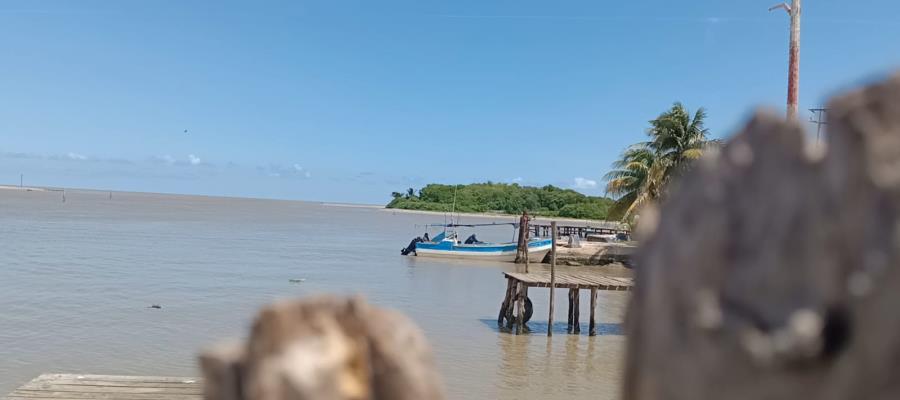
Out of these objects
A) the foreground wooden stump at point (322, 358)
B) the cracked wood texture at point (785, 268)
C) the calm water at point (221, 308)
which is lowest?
the calm water at point (221, 308)

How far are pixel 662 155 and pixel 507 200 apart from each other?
92.1 metres

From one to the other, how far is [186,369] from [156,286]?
11974 mm

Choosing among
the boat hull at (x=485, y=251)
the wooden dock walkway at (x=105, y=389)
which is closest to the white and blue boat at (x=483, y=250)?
the boat hull at (x=485, y=251)

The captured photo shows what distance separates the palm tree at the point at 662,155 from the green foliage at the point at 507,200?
6375 centimetres

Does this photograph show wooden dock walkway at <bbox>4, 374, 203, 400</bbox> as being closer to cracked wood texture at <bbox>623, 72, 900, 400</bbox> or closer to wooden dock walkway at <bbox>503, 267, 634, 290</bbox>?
cracked wood texture at <bbox>623, 72, 900, 400</bbox>

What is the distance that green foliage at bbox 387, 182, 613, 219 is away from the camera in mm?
104500

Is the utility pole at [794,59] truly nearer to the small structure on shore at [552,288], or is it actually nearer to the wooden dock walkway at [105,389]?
the small structure on shore at [552,288]

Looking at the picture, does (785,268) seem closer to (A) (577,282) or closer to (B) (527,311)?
(A) (577,282)

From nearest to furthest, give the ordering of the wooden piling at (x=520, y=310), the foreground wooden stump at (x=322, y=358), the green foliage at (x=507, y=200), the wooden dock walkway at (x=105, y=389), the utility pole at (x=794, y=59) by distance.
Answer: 1. the foreground wooden stump at (x=322, y=358)
2. the wooden dock walkway at (x=105, y=389)
3. the utility pole at (x=794, y=59)
4. the wooden piling at (x=520, y=310)
5. the green foliage at (x=507, y=200)

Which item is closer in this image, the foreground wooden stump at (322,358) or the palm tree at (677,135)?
the foreground wooden stump at (322,358)

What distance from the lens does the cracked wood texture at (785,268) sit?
0.99 m

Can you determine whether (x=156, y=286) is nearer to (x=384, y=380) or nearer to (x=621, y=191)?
(x=621, y=191)

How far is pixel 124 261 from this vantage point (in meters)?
31.1

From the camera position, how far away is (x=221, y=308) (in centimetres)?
2069
